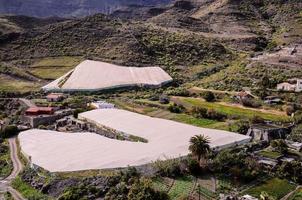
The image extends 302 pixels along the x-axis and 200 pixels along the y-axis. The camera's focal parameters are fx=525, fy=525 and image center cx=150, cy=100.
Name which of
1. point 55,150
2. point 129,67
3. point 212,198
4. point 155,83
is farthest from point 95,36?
point 212,198

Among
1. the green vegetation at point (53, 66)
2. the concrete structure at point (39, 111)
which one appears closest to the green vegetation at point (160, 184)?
the concrete structure at point (39, 111)

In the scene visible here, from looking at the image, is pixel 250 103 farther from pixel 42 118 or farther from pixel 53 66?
pixel 53 66

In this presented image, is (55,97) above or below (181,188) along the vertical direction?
above

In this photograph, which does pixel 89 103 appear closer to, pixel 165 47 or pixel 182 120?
pixel 182 120

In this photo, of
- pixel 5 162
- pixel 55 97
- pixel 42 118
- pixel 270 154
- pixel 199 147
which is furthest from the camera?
pixel 55 97

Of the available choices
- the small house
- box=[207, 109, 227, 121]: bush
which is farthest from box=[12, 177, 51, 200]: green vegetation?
the small house

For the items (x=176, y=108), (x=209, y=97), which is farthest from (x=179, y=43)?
(x=176, y=108)
